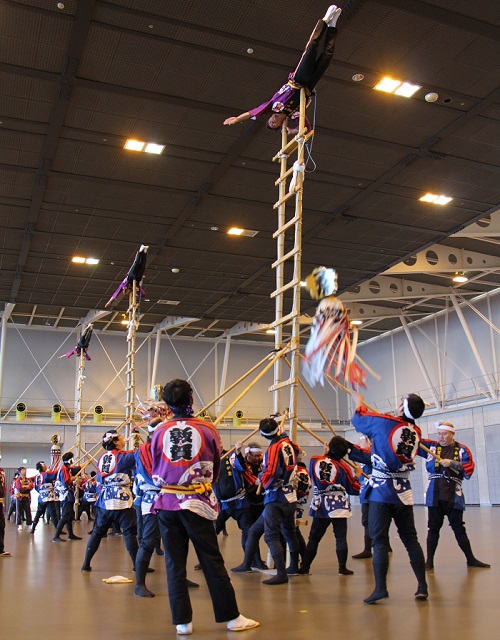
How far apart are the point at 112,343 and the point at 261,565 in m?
23.8

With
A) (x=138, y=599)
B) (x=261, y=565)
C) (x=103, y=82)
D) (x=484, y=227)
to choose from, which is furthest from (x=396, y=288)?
(x=138, y=599)

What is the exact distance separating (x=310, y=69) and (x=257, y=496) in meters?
5.07

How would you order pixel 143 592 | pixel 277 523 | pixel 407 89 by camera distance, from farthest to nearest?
pixel 407 89, pixel 277 523, pixel 143 592

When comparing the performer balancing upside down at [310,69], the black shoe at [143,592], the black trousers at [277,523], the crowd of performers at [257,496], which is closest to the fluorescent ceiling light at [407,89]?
the performer balancing upside down at [310,69]

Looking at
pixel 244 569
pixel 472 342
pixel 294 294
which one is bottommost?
pixel 244 569

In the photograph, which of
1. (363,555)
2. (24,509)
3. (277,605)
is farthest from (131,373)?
(277,605)

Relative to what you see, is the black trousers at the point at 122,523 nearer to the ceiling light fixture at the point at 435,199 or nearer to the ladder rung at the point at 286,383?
the ladder rung at the point at 286,383

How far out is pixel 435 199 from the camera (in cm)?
1394

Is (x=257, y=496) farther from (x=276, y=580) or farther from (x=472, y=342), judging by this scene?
(x=472, y=342)

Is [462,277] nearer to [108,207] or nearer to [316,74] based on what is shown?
[108,207]

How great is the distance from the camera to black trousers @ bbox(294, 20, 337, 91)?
272 inches

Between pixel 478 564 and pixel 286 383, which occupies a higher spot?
pixel 286 383

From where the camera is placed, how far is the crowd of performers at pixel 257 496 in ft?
14.3

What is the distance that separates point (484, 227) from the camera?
1742 centimetres
